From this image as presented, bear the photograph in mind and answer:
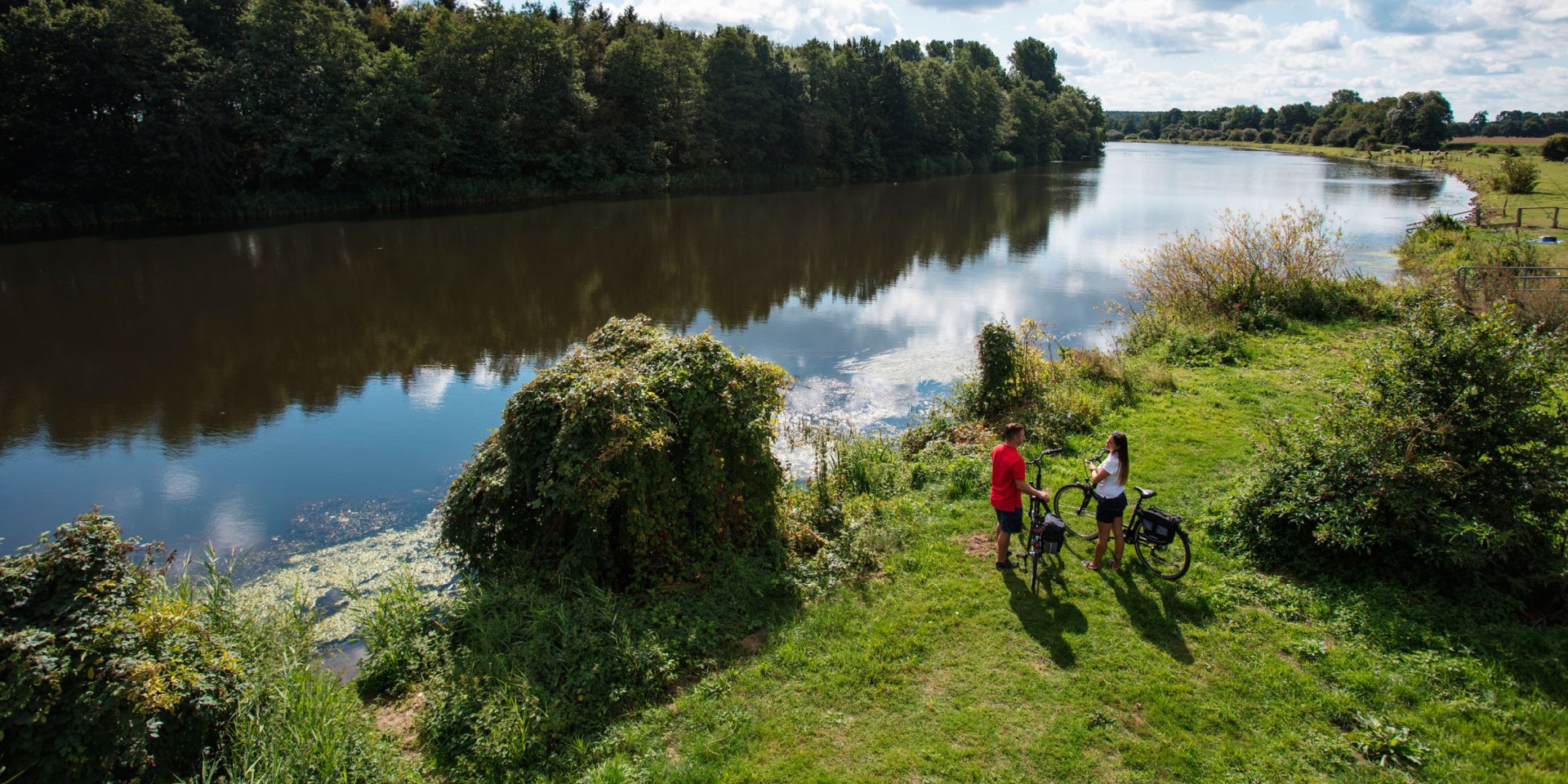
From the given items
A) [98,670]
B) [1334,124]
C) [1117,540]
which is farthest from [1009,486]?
[1334,124]

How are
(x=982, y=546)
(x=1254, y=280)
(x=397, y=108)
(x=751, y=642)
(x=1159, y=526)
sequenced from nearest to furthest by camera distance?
(x=751, y=642) → (x=1159, y=526) → (x=982, y=546) → (x=1254, y=280) → (x=397, y=108)

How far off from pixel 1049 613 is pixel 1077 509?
2.39m

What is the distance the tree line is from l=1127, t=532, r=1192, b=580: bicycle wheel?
12076 centimetres

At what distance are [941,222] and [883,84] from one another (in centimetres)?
3434

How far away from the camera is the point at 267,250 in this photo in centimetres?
3003

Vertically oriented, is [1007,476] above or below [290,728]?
above

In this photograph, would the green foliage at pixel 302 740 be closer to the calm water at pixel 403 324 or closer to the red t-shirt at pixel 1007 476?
the calm water at pixel 403 324

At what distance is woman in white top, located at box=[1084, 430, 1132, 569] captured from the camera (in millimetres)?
7742

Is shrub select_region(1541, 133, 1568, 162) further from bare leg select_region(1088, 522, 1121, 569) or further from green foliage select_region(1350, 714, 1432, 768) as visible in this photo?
green foliage select_region(1350, 714, 1432, 768)

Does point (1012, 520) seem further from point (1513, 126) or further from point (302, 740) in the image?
point (1513, 126)

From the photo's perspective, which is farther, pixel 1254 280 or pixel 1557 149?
pixel 1557 149

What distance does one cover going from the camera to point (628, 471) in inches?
299

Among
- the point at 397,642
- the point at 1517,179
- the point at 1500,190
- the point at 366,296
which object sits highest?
the point at 1517,179

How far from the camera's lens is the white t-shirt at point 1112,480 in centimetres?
776
